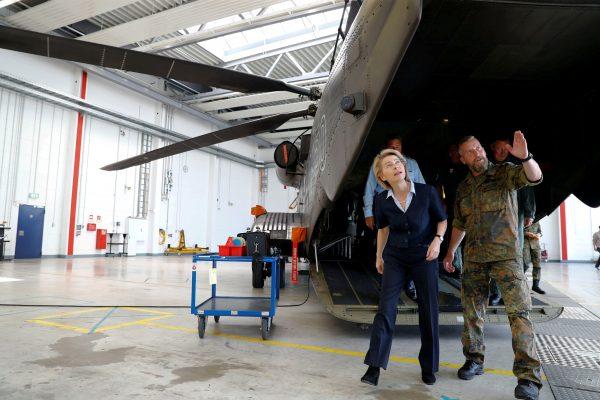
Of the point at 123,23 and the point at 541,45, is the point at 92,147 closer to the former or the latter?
the point at 123,23

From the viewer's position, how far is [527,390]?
2.13 metres

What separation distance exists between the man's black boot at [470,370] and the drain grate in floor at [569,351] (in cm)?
76

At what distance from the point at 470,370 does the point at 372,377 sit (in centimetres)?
69

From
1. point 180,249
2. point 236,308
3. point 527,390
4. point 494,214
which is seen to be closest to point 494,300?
point 494,214

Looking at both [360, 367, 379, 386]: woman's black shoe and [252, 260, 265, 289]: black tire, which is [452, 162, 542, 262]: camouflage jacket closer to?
[360, 367, 379, 386]: woman's black shoe

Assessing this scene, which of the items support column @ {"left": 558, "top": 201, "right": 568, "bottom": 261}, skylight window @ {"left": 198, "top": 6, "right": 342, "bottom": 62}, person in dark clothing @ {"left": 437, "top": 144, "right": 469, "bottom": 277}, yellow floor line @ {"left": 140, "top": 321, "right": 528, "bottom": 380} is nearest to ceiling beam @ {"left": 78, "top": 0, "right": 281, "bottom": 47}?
skylight window @ {"left": 198, "top": 6, "right": 342, "bottom": 62}

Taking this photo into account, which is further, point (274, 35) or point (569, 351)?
point (274, 35)

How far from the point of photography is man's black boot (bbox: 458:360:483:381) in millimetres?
2478

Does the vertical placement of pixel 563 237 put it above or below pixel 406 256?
above

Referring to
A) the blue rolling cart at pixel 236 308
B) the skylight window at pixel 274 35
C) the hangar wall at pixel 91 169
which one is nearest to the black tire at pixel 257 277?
the blue rolling cart at pixel 236 308

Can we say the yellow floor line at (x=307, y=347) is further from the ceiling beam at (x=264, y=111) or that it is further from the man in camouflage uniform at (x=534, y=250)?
the ceiling beam at (x=264, y=111)

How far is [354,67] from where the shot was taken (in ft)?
10.8

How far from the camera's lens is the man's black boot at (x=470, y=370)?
2478mm

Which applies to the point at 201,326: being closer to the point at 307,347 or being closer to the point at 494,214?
the point at 307,347
